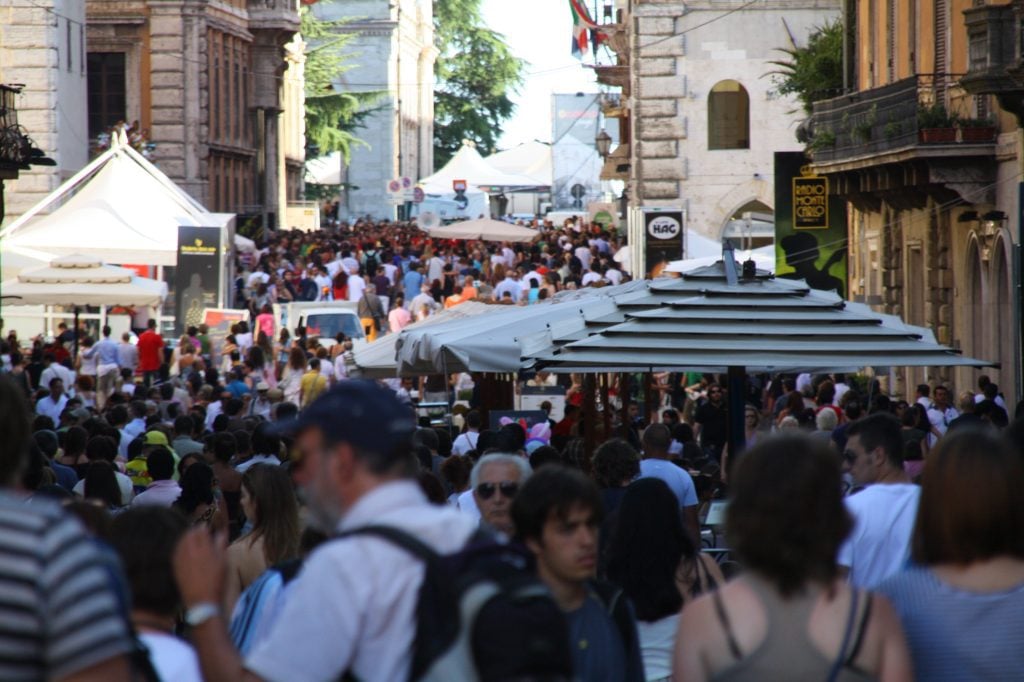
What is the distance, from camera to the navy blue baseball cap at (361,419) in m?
3.94

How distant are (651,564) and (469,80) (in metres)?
114

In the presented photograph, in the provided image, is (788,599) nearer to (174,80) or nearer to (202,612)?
(202,612)

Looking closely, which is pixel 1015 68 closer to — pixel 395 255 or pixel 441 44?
pixel 395 255

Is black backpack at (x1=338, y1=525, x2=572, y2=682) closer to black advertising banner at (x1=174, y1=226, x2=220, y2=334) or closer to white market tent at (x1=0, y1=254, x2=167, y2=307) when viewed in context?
white market tent at (x1=0, y1=254, x2=167, y2=307)

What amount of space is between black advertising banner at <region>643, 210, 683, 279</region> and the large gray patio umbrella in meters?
26.0

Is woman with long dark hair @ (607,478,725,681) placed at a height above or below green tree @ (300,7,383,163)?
below

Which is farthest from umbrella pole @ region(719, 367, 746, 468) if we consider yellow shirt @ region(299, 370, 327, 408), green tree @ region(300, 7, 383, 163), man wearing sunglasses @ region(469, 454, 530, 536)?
green tree @ region(300, 7, 383, 163)

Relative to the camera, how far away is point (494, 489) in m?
7.77

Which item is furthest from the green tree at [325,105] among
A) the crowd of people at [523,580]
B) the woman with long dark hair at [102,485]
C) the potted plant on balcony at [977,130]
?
the crowd of people at [523,580]

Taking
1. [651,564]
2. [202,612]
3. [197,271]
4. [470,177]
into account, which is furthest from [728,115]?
[202,612]

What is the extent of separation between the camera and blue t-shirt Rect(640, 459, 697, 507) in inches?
413

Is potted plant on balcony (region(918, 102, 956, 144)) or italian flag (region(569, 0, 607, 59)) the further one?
italian flag (region(569, 0, 607, 59))

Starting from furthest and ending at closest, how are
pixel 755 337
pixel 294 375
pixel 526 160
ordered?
pixel 526 160 → pixel 294 375 → pixel 755 337

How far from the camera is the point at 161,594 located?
14.9 feet
